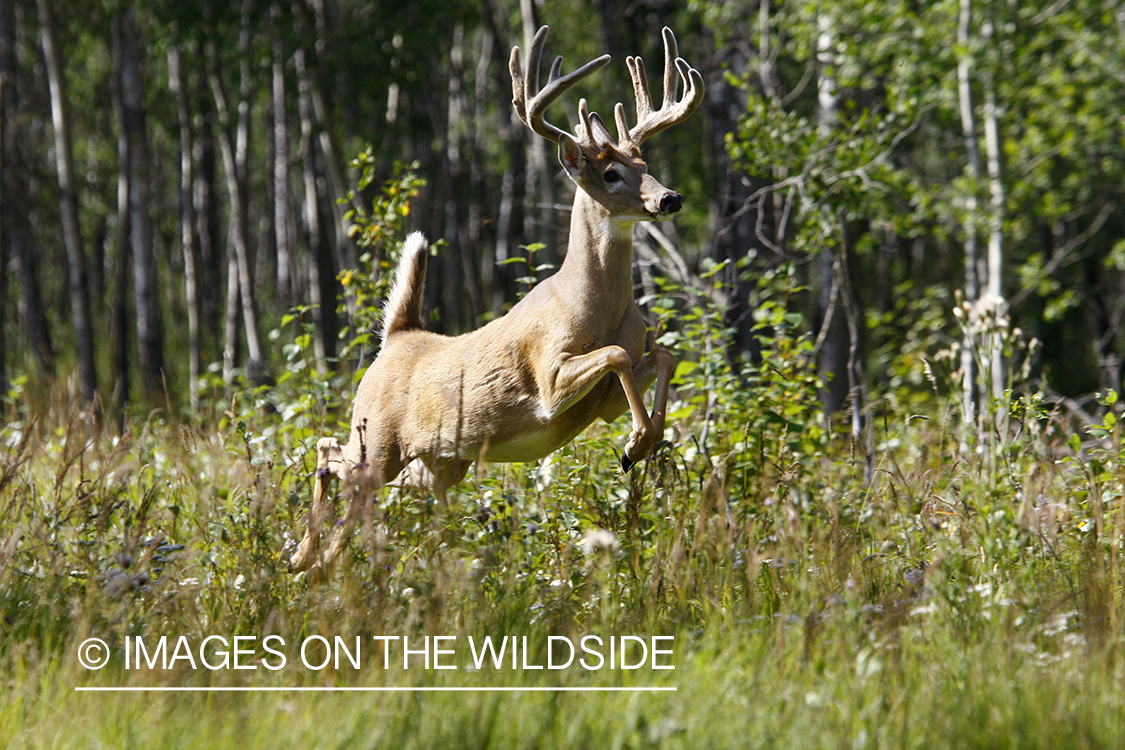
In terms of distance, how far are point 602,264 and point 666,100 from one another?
100 cm

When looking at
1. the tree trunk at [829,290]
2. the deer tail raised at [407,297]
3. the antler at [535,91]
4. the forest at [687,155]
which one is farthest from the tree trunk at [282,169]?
the antler at [535,91]

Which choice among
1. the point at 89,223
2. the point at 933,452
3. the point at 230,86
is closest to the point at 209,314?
the point at 89,223

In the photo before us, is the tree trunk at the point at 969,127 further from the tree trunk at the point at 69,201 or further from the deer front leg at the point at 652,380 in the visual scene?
the tree trunk at the point at 69,201

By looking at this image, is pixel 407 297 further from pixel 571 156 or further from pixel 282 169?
pixel 282 169

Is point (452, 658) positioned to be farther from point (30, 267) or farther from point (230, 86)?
point (230, 86)

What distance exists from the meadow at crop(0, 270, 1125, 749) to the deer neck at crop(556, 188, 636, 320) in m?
0.81

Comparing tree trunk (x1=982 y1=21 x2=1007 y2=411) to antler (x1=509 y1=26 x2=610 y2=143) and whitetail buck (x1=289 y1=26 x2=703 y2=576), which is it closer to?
whitetail buck (x1=289 y1=26 x2=703 y2=576)

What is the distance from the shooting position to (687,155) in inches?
806

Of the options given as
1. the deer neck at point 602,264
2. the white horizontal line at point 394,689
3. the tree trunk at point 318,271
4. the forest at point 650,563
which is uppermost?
the tree trunk at point 318,271

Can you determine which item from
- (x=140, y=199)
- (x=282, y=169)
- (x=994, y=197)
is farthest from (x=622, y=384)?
(x=282, y=169)

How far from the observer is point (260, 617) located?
3.86 metres

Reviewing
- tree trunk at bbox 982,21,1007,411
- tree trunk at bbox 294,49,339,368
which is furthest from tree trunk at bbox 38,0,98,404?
tree trunk at bbox 982,21,1007,411

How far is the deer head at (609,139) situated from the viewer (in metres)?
4.00

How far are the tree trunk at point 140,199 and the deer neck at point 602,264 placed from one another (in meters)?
10.3
